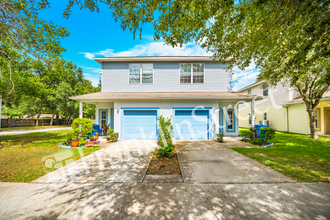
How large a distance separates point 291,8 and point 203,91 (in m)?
7.52

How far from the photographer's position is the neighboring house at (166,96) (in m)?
10.3

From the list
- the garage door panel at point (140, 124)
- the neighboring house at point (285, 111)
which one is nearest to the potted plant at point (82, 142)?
the garage door panel at point (140, 124)

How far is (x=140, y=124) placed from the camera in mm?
10391

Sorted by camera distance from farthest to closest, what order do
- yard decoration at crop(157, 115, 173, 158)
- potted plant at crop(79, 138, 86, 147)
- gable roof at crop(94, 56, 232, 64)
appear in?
gable roof at crop(94, 56, 232, 64) → potted plant at crop(79, 138, 86, 147) → yard decoration at crop(157, 115, 173, 158)

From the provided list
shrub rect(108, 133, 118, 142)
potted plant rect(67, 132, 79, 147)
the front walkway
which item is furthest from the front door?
potted plant rect(67, 132, 79, 147)

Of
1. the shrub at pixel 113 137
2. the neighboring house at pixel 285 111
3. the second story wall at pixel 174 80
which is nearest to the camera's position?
the shrub at pixel 113 137

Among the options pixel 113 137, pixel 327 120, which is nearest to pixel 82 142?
pixel 113 137

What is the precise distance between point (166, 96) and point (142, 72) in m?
3.39

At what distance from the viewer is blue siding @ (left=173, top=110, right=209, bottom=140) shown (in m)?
10.4

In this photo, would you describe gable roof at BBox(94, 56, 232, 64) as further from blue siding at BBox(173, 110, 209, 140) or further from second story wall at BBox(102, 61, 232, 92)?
blue siding at BBox(173, 110, 209, 140)

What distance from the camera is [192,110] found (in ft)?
34.0

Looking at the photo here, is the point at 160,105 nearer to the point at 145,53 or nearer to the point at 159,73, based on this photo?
the point at 159,73

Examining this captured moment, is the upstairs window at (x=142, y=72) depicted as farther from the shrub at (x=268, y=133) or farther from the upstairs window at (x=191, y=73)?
the shrub at (x=268, y=133)

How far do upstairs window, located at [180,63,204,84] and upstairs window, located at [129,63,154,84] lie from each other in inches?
99.3
